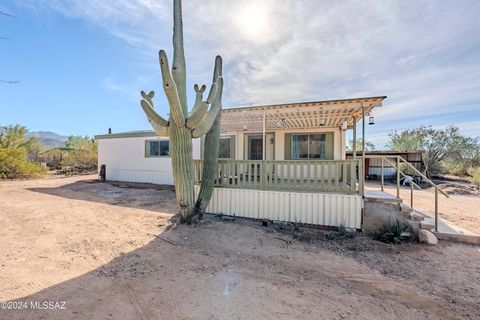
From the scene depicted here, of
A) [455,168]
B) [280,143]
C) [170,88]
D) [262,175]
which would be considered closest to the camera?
[170,88]

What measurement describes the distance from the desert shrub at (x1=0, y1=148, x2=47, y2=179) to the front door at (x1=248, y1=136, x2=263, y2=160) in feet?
49.6

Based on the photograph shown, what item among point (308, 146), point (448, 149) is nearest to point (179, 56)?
point (308, 146)

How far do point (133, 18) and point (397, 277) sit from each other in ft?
28.3

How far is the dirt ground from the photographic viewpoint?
266 centimetres

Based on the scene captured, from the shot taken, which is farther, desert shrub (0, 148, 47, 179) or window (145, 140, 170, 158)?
desert shrub (0, 148, 47, 179)

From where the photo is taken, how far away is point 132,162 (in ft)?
43.9

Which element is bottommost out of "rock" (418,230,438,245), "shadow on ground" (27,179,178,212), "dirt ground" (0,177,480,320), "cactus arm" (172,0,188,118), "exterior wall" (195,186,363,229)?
"dirt ground" (0,177,480,320)

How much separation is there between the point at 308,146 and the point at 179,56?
654 centimetres

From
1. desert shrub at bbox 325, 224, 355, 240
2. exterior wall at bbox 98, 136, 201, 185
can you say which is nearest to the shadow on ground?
exterior wall at bbox 98, 136, 201, 185

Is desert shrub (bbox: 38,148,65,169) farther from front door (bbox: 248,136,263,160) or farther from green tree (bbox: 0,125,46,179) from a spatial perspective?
front door (bbox: 248,136,263,160)

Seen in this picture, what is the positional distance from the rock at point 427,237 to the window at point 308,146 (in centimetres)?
509

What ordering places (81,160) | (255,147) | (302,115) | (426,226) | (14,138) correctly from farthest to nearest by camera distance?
(81,160) < (14,138) < (255,147) < (302,115) < (426,226)

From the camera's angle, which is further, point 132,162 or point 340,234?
point 132,162

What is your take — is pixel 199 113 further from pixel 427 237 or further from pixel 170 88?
pixel 427 237
